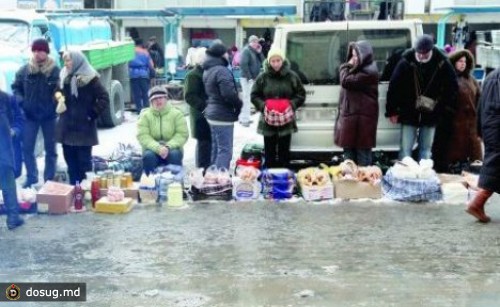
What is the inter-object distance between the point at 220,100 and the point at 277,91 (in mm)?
712

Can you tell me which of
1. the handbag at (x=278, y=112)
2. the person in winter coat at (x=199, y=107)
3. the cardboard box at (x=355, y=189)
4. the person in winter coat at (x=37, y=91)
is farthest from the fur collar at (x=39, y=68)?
the cardboard box at (x=355, y=189)

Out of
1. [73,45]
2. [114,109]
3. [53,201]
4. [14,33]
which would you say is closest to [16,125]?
[53,201]

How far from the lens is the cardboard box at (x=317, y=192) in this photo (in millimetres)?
7895

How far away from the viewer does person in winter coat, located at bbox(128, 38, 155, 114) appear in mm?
14922

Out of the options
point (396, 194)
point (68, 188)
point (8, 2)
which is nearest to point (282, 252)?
point (396, 194)

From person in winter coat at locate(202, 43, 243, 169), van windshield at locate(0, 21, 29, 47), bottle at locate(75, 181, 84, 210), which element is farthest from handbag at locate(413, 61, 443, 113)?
van windshield at locate(0, 21, 29, 47)

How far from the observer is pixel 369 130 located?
26.9ft

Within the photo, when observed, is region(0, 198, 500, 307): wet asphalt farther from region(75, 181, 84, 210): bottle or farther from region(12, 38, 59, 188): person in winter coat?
region(12, 38, 59, 188): person in winter coat

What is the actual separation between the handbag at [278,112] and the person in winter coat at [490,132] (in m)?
2.33

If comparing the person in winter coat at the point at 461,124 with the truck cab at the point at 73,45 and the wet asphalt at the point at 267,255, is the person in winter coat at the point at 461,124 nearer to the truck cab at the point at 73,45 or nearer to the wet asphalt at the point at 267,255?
the wet asphalt at the point at 267,255

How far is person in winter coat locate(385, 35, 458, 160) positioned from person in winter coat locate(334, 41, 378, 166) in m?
0.29

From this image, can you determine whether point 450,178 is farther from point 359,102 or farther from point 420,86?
point 359,102

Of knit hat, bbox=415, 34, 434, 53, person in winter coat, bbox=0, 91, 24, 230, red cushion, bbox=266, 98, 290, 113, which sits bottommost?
person in winter coat, bbox=0, 91, 24, 230

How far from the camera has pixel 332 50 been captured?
877cm
